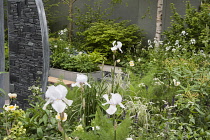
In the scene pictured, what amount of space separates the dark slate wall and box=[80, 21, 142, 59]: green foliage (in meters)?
4.60

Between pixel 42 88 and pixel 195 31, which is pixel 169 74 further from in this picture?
pixel 195 31

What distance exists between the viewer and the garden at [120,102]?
147 cm

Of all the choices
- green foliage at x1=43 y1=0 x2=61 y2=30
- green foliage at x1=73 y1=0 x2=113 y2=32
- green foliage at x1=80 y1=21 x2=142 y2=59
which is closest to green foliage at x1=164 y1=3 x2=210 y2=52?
green foliage at x1=80 y1=21 x2=142 y2=59

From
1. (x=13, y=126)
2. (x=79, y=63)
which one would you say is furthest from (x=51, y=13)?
(x=13, y=126)

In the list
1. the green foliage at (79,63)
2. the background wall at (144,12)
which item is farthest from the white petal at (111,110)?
the background wall at (144,12)

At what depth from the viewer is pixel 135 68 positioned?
5289mm

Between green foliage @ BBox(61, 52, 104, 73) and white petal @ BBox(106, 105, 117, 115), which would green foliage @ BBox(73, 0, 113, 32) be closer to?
green foliage @ BBox(61, 52, 104, 73)

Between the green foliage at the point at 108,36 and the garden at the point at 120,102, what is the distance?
0.03 meters

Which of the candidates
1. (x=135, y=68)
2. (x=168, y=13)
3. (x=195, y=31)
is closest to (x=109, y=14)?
(x=168, y=13)

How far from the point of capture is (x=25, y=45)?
2635 mm

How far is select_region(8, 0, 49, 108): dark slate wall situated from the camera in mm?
2514

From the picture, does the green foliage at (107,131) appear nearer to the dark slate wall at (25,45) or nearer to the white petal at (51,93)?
the white petal at (51,93)

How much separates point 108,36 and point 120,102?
6415mm

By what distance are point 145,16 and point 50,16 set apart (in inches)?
154
